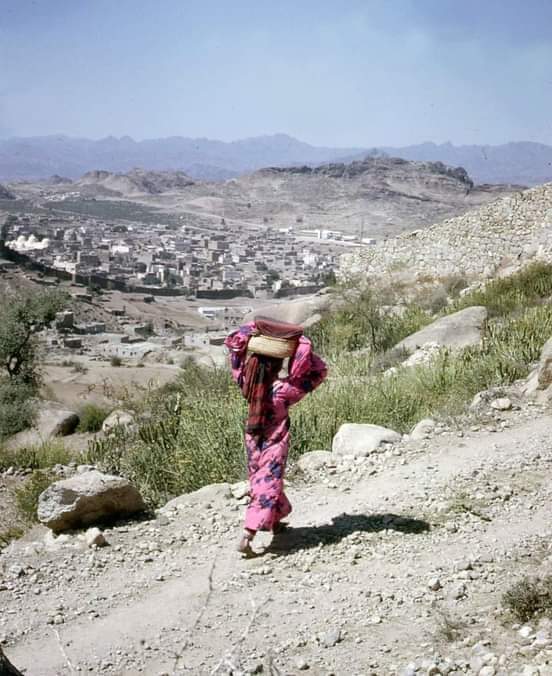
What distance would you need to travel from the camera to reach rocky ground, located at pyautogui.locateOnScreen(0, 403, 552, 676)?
359cm

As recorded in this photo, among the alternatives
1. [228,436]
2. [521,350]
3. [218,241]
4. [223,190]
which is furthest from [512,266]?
[223,190]

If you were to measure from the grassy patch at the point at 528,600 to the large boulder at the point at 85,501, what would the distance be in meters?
2.74

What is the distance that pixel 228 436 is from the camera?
22.3ft

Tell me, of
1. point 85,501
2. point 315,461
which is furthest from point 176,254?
point 85,501

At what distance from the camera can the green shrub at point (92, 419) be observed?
12969 millimetres

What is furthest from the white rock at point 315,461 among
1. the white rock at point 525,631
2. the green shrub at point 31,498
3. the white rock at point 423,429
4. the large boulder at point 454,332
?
the large boulder at point 454,332

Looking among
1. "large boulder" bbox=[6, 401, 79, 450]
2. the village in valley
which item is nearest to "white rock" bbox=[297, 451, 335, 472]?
"large boulder" bbox=[6, 401, 79, 450]

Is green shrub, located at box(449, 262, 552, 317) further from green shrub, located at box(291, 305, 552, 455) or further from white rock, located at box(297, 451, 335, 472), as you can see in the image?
white rock, located at box(297, 451, 335, 472)

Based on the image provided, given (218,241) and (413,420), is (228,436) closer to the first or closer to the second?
(413,420)

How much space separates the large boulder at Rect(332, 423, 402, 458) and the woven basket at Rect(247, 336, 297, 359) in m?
1.88

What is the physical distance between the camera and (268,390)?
15.5 ft

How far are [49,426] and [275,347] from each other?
9361 mm

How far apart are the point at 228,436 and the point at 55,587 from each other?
2400 mm

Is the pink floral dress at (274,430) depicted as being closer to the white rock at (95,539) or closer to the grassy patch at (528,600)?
the white rock at (95,539)
